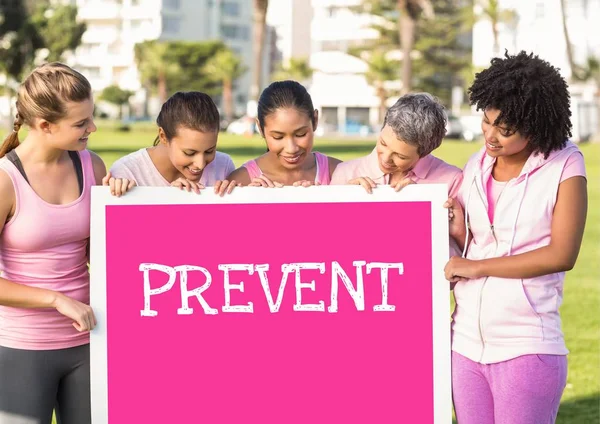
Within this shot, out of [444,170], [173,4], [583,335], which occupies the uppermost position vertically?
[173,4]

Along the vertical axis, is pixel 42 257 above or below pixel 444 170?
below

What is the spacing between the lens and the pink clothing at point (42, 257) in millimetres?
3262

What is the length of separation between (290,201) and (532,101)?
2.86ft

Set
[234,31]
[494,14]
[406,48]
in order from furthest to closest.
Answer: [234,31]
[494,14]
[406,48]

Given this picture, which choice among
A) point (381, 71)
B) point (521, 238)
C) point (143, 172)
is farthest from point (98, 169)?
point (381, 71)

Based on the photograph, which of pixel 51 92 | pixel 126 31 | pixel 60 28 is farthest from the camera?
pixel 126 31

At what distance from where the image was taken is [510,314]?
10.4 feet

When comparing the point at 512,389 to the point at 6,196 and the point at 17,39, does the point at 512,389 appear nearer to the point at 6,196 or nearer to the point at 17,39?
the point at 6,196

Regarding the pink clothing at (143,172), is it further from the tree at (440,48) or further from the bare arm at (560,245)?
the tree at (440,48)

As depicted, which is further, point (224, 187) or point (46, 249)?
point (224, 187)

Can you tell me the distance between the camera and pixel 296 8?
101 meters

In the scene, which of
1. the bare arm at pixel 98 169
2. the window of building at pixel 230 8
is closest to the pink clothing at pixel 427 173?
the bare arm at pixel 98 169

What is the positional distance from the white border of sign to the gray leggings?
0.09 meters

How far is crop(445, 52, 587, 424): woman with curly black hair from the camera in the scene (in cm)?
314
